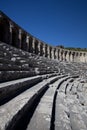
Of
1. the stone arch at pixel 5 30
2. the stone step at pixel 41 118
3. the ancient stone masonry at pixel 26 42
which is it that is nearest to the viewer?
the stone step at pixel 41 118

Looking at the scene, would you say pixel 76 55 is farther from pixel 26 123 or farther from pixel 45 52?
pixel 26 123

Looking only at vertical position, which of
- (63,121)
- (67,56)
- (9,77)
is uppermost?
(67,56)

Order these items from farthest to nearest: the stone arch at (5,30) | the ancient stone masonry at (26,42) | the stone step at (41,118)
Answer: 1. the ancient stone masonry at (26,42)
2. the stone arch at (5,30)
3. the stone step at (41,118)

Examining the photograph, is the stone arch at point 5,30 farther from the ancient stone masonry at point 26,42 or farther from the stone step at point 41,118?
the stone step at point 41,118

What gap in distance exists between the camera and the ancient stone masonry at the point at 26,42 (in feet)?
54.3

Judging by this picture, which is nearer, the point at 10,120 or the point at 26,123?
the point at 10,120

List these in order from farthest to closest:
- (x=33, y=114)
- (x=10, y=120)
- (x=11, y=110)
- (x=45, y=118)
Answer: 1. (x=33, y=114)
2. (x=45, y=118)
3. (x=11, y=110)
4. (x=10, y=120)

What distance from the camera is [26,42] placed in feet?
72.4

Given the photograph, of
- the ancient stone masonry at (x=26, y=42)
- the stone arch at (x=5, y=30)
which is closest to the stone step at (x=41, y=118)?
the ancient stone masonry at (x=26, y=42)

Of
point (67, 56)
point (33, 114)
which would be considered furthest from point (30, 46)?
point (33, 114)

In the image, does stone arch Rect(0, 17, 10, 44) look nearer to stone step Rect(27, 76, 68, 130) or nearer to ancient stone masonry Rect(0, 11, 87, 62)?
ancient stone masonry Rect(0, 11, 87, 62)

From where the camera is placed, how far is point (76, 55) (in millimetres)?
40781

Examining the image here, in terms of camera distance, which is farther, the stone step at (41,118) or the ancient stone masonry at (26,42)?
the ancient stone masonry at (26,42)

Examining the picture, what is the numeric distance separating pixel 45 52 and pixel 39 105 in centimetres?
2665
